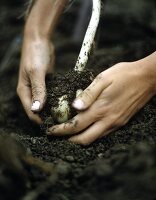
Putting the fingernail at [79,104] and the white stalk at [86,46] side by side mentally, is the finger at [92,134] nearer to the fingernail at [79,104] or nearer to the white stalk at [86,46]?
the fingernail at [79,104]

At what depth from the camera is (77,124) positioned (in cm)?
132

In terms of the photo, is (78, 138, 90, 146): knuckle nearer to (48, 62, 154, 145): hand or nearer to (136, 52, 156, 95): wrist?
(48, 62, 154, 145): hand

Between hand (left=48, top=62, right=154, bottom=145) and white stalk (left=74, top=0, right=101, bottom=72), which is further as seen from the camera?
white stalk (left=74, top=0, right=101, bottom=72)

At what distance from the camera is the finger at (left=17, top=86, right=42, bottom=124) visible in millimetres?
1465

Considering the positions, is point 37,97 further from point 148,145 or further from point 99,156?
point 148,145

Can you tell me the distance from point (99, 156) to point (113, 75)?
26cm

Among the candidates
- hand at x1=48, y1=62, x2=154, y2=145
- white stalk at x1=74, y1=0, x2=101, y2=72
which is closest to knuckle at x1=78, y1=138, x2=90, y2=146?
hand at x1=48, y1=62, x2=154, y2=145

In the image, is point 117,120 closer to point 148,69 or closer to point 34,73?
point 148,69

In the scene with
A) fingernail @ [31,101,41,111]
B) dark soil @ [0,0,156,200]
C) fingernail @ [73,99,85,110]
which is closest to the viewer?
dark soil @ [0,0,156,200]

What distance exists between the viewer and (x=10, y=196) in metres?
1.05

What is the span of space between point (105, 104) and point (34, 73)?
13.3 inches

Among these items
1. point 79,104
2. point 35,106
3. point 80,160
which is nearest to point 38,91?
point 35,106

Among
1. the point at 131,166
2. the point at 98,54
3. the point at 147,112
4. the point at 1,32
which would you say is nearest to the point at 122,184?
the point at 131,166

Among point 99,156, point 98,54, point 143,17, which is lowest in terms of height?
point 143,17
